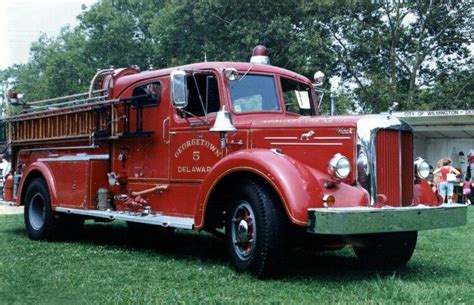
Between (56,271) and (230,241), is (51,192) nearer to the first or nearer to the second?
(56,271)

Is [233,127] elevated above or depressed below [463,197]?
above

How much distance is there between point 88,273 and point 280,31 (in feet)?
67.5

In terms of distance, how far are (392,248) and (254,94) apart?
2279mm

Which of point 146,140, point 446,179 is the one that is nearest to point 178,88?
point 146,140

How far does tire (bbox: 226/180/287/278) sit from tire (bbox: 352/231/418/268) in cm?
121

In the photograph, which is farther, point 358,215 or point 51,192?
point 51,192

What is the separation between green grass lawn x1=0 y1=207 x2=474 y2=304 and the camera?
511cm

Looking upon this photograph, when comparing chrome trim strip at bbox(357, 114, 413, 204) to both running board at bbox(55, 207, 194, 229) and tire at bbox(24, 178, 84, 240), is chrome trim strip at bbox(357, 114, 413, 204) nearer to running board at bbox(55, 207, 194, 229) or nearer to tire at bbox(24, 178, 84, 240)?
running board at bbox(55, 207, 194, 229)

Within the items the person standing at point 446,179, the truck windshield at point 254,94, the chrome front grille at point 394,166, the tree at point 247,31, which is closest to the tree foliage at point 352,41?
the tree at point 247,31

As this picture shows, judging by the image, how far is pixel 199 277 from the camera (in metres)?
5.96

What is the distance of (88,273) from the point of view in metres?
6.18

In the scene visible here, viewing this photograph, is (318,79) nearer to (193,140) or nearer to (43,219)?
(193,140)

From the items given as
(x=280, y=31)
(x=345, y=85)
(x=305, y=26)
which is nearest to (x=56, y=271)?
(x=280, y=31)

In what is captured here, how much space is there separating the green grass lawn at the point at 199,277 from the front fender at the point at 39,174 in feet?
2.32
